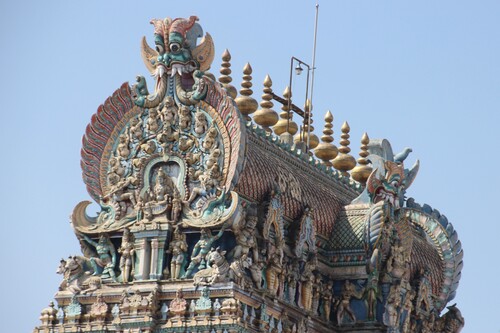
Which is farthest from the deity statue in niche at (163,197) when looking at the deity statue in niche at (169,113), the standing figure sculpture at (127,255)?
the deity statue in niche at (169,113)

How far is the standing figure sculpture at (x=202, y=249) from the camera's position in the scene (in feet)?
119

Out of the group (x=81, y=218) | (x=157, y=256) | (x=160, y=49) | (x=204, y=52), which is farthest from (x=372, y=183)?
(x=81, y=218)

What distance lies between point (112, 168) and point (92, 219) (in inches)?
42.8

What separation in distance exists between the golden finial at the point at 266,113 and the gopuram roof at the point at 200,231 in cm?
192

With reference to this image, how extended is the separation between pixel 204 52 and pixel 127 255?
4.36m

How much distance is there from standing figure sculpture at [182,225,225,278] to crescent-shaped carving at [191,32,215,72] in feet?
11.6

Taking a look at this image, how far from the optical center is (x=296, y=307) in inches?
1512

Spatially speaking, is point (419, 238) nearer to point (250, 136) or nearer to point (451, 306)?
point (451, 306)

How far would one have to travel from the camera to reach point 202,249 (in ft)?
120

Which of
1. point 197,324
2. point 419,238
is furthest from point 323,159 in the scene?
point 197,324

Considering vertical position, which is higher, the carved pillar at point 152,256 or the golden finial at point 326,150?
the golden finial at point 326,150

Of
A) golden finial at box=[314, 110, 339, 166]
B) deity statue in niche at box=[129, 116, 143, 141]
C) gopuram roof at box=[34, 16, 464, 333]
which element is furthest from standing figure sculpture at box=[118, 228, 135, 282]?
golden finial at box=[314, 110, 339, 166]

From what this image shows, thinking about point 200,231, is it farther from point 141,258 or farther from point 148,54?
point 148,54

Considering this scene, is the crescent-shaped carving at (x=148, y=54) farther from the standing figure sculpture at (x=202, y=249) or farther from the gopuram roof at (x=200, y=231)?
the standing figure sculpture at (x=202, y=249)
